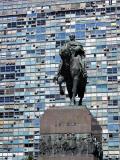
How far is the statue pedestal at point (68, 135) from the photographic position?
20156 millimetres

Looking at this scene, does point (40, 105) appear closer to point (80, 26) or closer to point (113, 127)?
point (113, 127)

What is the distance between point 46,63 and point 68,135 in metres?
57.1

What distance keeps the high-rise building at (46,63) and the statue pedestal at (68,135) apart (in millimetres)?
50464

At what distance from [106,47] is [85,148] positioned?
56759 millimetres

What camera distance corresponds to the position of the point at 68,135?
2039 centimetres

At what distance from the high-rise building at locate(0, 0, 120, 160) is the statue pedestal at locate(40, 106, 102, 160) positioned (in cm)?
5046

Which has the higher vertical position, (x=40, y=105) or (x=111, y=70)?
(x=111, y=70)

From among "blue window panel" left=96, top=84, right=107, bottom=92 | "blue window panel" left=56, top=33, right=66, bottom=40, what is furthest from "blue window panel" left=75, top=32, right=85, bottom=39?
"blue window panel" left=96, top=84, right=107, bottom=92

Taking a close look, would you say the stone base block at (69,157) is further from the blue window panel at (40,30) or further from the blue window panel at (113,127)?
the blue window panel at (40,30)

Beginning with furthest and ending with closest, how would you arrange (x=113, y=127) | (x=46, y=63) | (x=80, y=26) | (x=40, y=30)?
(x=40, y=30), (x=80, y=26), (x=46, y=63), (x=113, y=127)

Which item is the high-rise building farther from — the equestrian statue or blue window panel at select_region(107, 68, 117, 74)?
the equestrian statue

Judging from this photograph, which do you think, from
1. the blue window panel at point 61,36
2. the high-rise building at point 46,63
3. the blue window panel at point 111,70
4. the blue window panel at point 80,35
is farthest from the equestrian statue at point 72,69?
the blue window panel at point 61,36

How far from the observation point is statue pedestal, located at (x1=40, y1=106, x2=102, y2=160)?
2016 cm

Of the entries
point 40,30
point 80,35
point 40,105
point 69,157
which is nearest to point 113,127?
point 40,105
